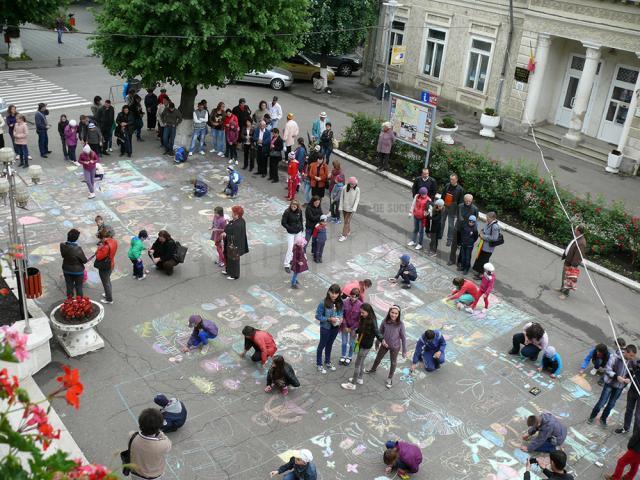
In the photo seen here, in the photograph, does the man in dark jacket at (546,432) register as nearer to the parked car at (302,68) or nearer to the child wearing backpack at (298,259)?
the child wearing backpack at (298,259)

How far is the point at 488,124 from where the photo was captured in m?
25.6

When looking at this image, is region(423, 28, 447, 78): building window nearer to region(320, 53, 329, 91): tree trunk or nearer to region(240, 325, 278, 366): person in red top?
region(320, 53, 329, 91): tree trunk

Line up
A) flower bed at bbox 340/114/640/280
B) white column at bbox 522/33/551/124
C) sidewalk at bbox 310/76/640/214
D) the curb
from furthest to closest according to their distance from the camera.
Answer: white column at bbox 522/33/551/124
sidewalk at bbox 310/76/640/214
flower bed at bbox 340/114/640/280
the curb

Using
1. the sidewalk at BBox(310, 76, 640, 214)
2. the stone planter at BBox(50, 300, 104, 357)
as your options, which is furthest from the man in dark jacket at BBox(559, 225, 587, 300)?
the stone planter at BBox(50, 300, 104, 357)

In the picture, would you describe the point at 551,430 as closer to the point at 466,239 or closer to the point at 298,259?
the point at 466,239

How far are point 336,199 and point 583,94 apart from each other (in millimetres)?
11592

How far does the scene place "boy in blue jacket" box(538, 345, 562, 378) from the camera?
11791 mm

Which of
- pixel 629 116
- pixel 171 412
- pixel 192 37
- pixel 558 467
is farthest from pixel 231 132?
pixel 558 467

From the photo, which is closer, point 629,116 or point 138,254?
point 138,254

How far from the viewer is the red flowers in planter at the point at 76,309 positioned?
448 inches

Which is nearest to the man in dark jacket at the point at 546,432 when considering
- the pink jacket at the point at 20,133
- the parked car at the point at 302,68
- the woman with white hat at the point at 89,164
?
the woman with white hat at the point at 89,164

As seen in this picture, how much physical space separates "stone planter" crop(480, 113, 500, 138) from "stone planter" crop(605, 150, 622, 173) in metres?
4.57

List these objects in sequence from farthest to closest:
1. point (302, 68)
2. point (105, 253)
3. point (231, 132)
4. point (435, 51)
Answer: point (302, 68) < point (435, 51) < point (231, 132) < point (105, 253)

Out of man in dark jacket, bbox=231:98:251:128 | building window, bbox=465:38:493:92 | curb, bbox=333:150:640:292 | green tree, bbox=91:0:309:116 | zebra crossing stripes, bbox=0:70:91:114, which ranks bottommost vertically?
curb, bbox=333:150:640:292
